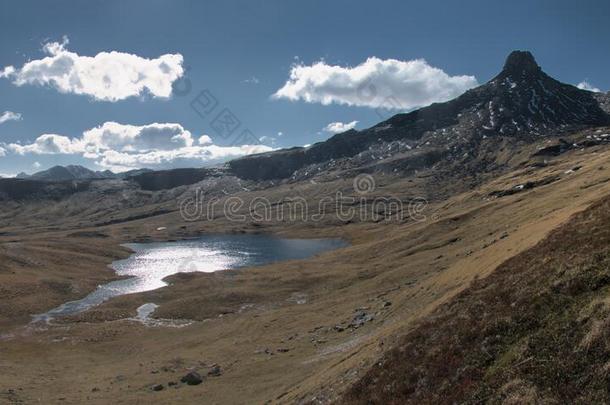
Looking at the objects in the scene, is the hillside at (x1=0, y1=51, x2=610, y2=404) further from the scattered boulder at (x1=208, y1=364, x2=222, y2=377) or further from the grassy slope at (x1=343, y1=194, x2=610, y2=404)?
the scattered boulder at (x1=208, y1=364, x2=222, y2=377)

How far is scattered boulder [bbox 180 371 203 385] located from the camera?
53.8 metres

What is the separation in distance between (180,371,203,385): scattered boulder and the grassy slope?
30662mm

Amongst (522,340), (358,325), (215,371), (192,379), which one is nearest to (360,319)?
(358,325)

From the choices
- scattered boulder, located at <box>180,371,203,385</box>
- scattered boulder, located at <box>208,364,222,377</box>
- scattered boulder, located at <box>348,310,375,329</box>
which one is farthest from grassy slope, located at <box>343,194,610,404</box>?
scattered boulder, located at <box>208,364,222,377</box>

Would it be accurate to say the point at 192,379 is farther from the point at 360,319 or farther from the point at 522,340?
the point at 522,340

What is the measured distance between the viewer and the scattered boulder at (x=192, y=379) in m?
53.8

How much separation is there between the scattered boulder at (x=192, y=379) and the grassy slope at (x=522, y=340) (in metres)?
30.7

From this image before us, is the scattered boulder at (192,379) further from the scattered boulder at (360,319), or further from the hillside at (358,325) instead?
the scattered boulder at (360,319)

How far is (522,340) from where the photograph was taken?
883 inches

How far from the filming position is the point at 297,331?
70.7 meters

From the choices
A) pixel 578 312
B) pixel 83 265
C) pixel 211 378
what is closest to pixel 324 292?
pixel 211 378

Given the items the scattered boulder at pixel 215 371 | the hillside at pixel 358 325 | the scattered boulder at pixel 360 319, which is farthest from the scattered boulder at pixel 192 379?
the scattered boulder at pixel 360 319

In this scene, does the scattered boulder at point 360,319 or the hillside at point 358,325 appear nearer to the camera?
the hillside at point 358,325

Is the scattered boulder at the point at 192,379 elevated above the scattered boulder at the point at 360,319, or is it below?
below
